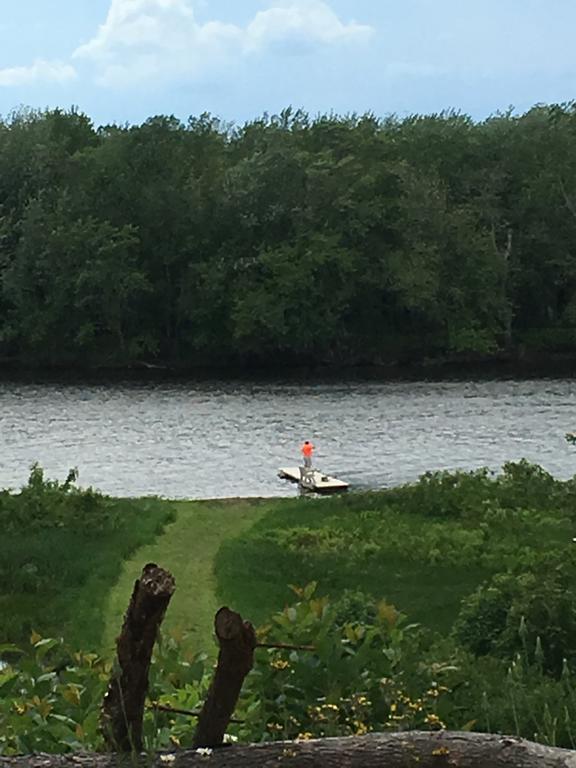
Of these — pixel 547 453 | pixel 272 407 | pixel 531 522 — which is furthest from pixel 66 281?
pixel 531 522

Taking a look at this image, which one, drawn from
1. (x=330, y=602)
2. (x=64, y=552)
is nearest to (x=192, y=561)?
(x=64, y=552)

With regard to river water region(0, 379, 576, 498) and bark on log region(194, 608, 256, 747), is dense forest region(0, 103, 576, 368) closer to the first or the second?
river water region(0, 379, 576, 498)

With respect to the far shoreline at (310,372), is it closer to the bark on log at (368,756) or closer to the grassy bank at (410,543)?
the grassy bank at (410,543)

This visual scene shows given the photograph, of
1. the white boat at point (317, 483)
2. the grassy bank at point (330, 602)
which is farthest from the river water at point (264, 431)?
the grassy bank at point (330, 602)

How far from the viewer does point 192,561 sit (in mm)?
15562

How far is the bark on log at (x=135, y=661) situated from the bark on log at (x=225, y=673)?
193 mm

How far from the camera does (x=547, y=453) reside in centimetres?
3008

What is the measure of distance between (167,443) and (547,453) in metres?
10.2

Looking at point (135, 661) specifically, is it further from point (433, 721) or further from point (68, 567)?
point (68, 567)

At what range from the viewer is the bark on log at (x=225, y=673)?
12.1 feet

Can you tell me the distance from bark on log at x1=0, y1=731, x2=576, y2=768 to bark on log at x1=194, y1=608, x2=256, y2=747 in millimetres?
84

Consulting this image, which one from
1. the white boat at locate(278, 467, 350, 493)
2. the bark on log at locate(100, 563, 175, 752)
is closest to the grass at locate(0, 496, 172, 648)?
the white boat at locate(278, 467, 350, 493)

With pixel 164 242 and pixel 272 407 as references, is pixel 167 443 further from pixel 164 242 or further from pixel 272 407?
pixel 164 242

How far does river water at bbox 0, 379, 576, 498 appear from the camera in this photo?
27.9m
